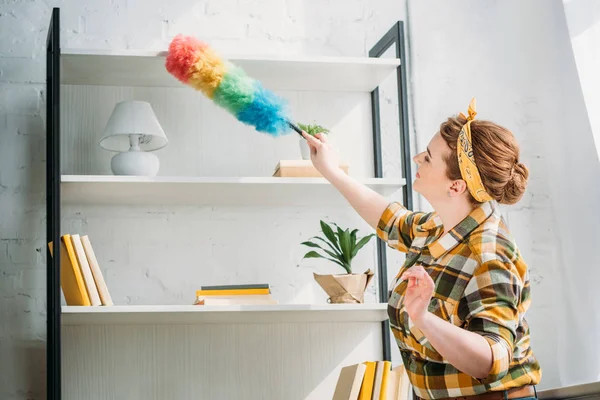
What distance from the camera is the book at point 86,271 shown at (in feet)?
7.65

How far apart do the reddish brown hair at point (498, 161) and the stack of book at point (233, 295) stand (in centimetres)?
86

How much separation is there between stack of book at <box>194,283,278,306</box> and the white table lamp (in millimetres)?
415

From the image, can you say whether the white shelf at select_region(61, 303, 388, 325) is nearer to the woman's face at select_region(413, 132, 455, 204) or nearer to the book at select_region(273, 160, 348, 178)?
the book at select_region(273, 160, 348, 178)

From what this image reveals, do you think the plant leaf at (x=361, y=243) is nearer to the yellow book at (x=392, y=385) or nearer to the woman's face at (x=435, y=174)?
the yellow book at (x=392, y=385)

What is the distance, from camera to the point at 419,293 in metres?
1.62

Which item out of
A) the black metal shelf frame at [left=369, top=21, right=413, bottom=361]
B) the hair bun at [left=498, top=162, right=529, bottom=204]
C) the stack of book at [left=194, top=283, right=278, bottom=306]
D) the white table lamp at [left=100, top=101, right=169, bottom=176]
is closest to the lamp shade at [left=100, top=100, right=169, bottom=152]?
the white table lamp at [left=100, top=101, right=169, bottom=176]

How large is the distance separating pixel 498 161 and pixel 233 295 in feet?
3.17

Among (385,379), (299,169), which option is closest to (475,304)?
(385,379)

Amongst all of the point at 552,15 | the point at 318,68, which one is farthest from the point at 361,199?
the point at 552,15

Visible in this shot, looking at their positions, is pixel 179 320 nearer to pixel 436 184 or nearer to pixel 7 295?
pixel 7 295

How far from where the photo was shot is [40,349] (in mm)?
2689

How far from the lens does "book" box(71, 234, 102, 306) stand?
2.33m

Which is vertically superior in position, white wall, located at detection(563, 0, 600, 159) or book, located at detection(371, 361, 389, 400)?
white wall, located at detection(563, 0, 600, 159)

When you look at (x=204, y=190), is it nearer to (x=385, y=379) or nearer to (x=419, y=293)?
(x=385, y=379)
